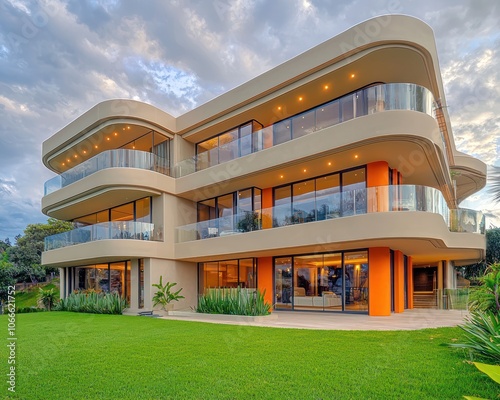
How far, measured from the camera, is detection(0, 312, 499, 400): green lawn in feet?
15.4

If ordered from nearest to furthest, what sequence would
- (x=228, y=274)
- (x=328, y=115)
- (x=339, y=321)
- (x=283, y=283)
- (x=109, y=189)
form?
(x=339, y=321)
(x=328, y=115)
(x=283, y=283)
(x=109, y=189)
(x=228, y=274)

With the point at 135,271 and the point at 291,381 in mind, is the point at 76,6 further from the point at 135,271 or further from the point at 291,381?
the point at 291,381

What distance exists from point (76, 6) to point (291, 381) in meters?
16.0

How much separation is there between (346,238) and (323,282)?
3499mm

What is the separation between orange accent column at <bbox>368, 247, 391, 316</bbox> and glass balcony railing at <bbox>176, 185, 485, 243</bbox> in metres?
2.22

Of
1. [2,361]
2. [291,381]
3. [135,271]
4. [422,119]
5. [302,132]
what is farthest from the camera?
[135,271]

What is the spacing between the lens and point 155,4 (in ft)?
52.5

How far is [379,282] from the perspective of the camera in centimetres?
1387

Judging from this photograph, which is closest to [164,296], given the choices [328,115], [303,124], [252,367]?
[303,124]

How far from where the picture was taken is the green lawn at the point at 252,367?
4684 millimetres

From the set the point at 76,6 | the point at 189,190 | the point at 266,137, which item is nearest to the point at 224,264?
the point at 189,190

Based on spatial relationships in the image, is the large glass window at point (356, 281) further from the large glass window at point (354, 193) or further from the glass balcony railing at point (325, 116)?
the glass balcony railing at point (325, 116)

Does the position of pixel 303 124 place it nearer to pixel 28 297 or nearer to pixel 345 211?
pixel 345 211

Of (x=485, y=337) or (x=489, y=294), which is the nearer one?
(x=485, y=337)
